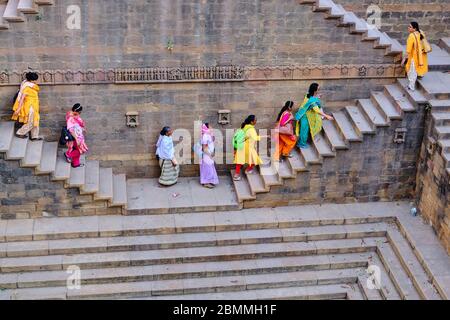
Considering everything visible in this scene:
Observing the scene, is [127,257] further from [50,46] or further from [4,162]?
[50,46]

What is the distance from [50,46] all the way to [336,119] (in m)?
7.05

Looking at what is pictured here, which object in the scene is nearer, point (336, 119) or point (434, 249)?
point (434, 249)

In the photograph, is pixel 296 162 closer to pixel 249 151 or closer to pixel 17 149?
pixel 249 151

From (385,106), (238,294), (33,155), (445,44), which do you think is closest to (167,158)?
(33,155)

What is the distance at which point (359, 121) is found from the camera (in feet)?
60.6

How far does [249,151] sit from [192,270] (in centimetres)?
342

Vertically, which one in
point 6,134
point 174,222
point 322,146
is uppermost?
point 6,134

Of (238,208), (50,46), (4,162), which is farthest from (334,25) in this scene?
(4,162)

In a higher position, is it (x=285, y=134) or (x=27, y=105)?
(x=27, y=105)

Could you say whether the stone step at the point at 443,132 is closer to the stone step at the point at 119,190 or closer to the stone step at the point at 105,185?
the stone step at the point at 119,190

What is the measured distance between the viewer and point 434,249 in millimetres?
17188

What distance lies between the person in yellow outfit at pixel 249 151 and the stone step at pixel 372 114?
8.76 ft

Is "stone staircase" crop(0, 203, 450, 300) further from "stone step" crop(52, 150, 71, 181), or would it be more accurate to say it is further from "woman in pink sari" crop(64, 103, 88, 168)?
"woman in pink sari" crop(64, 103, 88, 168)

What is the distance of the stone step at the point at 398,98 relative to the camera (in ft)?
59.1
